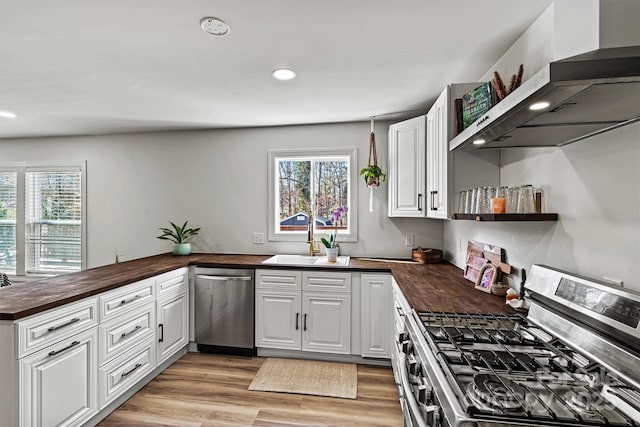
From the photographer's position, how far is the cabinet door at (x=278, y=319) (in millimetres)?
2947

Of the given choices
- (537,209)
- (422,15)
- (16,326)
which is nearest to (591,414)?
(537,209)

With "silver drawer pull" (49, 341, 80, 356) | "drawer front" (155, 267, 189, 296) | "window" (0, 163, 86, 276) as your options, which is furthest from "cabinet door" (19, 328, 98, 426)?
"window" (0, 163, 86, 276)

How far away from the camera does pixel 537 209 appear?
1663 mm

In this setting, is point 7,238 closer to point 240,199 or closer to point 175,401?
point 240,199

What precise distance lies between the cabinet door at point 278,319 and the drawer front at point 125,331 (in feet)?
2.94

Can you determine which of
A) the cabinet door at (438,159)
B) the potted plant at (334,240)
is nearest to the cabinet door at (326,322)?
the potted plant at (334,240)

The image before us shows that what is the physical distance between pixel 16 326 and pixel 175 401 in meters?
1.20

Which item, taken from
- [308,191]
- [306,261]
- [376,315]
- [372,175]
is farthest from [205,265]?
[372,175]

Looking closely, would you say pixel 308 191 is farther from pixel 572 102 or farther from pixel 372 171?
pixel 572 102

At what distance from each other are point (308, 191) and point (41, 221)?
3.51 metres

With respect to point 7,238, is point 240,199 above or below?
above

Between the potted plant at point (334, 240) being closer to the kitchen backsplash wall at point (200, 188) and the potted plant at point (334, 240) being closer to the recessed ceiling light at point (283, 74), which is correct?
the kitchen backsplash wall at point (200, 188)

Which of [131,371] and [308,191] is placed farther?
[308,191]

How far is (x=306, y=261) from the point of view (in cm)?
325
